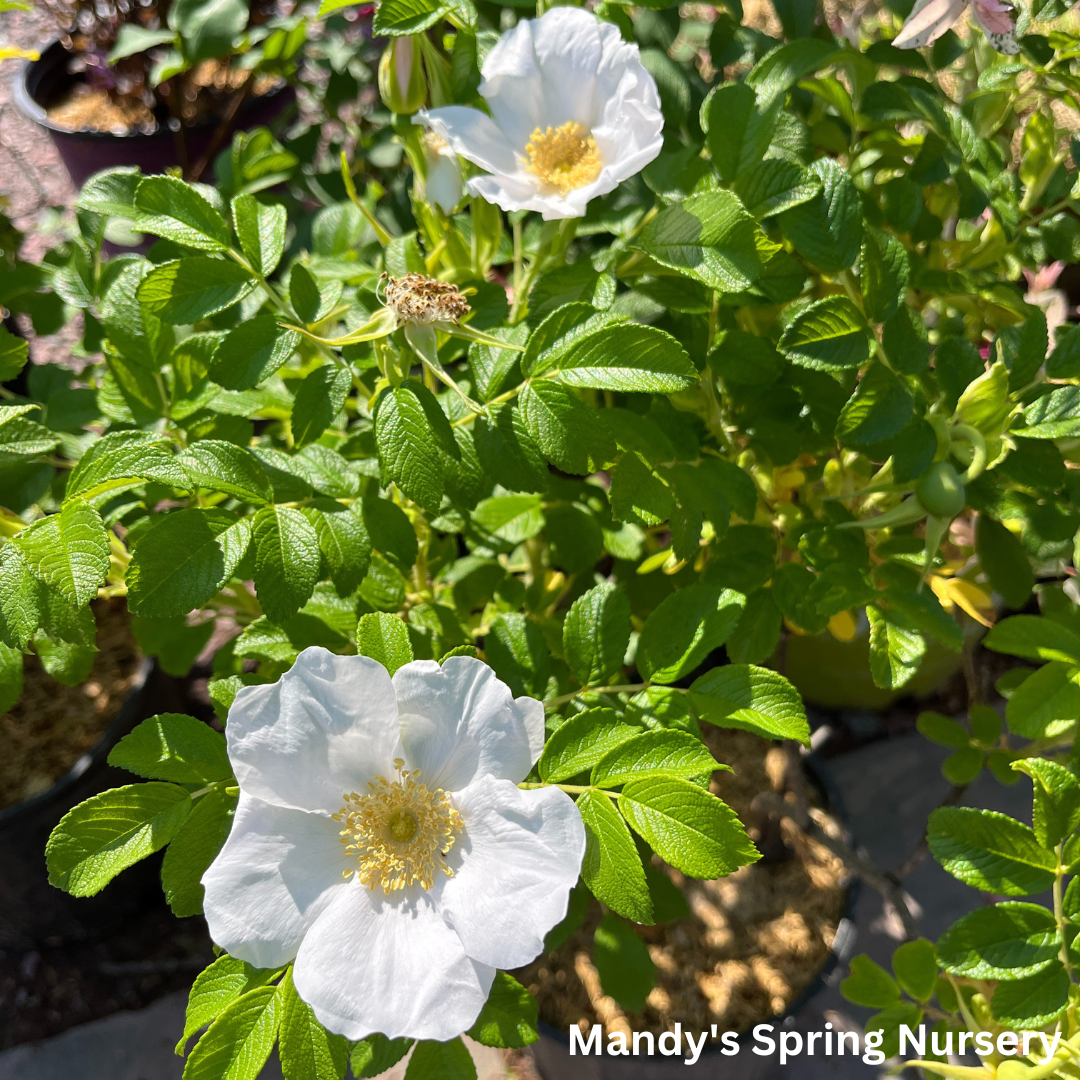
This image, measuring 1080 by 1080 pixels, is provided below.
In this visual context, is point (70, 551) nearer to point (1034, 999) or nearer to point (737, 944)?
point (1034, 999)

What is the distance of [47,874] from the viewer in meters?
1.20

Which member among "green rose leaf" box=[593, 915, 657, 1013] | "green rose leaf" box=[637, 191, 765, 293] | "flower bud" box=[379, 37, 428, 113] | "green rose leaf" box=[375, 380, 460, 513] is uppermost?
"flower bud" box=[379, 37, 428, 113]

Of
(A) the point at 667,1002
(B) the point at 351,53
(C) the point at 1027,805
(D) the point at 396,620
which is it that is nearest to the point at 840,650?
(C) the point at 1027,805

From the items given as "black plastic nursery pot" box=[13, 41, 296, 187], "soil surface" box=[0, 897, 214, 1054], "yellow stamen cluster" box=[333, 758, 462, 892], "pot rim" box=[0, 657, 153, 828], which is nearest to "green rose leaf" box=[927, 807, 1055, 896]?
"yellow stamen cluster" box=[333, 758, 462, 892]

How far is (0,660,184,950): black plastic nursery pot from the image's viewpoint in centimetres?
130

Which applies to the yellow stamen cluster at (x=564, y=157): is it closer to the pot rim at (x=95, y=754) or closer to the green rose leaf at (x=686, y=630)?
the green rose leaf at (x=686, y=630)

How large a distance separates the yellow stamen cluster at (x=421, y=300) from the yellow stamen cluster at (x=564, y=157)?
0.20m

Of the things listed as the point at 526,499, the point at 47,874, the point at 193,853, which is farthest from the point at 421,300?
the point at 47,874

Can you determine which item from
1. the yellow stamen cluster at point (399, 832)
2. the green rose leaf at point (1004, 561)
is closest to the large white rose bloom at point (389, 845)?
the yellow stamen cluster at point (399, 832)

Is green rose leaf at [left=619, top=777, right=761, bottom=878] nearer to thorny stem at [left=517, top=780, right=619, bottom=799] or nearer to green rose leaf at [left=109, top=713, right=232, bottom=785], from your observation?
thorny stem at [left=517, top=780, right=619, bottom=799]

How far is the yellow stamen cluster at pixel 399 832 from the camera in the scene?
66 centimetres

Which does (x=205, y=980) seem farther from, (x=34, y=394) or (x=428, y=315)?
(x=34, y=394)

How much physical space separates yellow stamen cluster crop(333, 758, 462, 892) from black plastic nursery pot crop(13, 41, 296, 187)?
1.77 m

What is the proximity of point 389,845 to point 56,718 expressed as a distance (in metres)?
0.98
